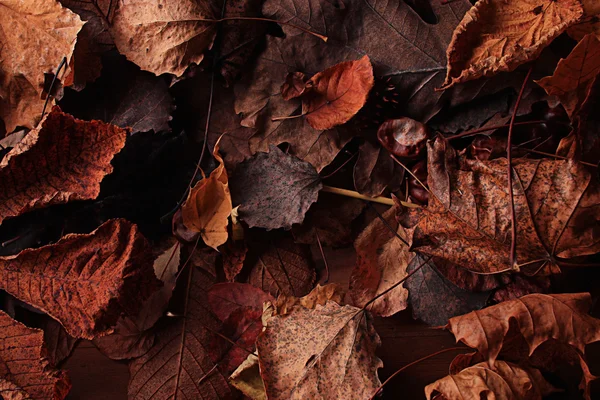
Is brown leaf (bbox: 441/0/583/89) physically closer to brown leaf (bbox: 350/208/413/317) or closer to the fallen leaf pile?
the fallen leaf pile

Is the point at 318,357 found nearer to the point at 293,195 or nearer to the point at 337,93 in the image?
the point at 293,195

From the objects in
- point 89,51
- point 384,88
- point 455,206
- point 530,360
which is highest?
point 89,51

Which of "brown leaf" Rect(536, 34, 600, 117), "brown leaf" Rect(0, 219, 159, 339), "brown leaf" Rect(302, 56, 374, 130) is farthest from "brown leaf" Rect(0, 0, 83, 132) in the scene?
"brown leaf" Rect(536, 34, 600, 117)

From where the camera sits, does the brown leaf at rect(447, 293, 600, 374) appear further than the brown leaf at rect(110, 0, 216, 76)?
No

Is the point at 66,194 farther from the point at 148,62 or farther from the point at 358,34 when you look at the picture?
the point at 358,34

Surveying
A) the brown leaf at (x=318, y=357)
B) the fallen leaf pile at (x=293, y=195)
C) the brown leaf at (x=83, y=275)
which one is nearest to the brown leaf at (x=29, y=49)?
the fallen leaf pile at (x=293, y=195)

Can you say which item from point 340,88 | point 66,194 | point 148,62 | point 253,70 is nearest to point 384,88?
point 340,88

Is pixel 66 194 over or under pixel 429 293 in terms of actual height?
over

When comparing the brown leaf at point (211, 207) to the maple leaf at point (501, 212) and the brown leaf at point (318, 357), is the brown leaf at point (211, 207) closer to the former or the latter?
the brown leaf at point (318, 357)
